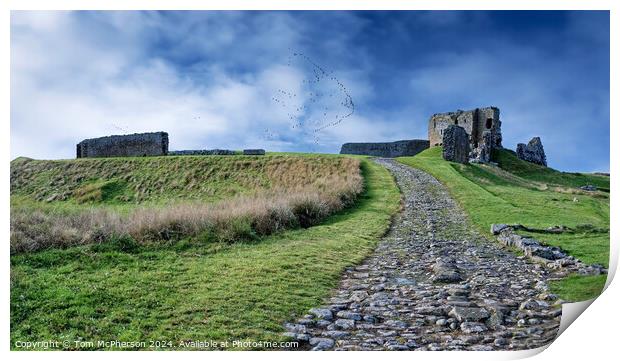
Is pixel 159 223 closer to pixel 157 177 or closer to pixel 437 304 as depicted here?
pixel 437 304

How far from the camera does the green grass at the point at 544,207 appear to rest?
10805 millimetres

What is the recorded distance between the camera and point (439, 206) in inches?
875

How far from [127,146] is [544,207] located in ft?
121

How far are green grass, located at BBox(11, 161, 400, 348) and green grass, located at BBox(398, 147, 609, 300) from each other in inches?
192

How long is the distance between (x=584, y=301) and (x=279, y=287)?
5036 mm

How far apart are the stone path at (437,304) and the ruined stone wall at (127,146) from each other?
34895mm

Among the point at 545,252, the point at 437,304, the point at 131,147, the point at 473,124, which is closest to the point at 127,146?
the point at 131,147

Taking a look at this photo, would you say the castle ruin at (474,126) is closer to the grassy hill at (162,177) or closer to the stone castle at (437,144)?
the stone castle at (437,144)

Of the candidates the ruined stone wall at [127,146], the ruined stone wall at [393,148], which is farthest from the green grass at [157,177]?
the ruined stone wall at [393,148]

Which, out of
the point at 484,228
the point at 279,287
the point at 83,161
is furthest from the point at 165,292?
the point at 83,161

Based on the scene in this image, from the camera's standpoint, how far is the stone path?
6184 mm

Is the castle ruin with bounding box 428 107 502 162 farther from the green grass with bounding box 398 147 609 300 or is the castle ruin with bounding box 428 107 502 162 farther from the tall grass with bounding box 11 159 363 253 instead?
the tall grass with bounding box 11 159 363 253

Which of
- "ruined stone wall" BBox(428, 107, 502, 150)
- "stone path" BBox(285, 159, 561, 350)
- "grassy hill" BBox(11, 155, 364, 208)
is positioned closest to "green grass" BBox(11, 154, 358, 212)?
"grassy hill" BBox(11, 155, 364, 208)

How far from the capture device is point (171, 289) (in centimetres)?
812
